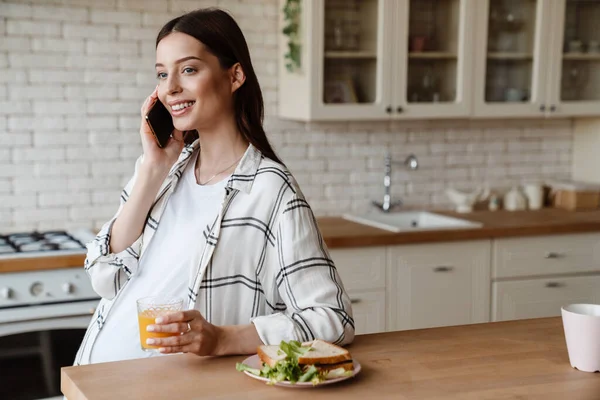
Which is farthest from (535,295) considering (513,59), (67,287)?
(67,287)

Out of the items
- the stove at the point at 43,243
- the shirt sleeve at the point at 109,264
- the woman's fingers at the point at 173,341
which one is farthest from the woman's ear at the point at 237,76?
the stove at the point at 43,243

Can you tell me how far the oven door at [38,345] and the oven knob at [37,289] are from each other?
57 mm

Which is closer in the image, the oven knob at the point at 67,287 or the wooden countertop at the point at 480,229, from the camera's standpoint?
the oven knob at the point at 67,287

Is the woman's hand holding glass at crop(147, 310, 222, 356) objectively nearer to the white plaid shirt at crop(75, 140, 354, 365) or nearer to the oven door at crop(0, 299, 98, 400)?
the white plaid shirt at crop(75, 140, 354, 365)

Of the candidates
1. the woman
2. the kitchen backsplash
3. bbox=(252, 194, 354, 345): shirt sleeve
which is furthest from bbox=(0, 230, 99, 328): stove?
bbox=(252, 194, 354, 345): shirt sleeve

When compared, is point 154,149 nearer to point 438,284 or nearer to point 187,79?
point 187,79

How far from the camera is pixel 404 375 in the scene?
171 centimetres

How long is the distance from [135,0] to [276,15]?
2.35 ft

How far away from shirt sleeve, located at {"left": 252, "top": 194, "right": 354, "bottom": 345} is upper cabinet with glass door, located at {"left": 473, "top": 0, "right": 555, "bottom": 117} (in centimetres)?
256

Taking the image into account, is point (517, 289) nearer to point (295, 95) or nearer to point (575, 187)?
point (575, 187)

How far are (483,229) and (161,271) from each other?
2.25 metres

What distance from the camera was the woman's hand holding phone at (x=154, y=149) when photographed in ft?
7.37

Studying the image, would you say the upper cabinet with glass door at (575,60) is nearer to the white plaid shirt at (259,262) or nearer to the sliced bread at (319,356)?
the white plaid shirt at (259,262)

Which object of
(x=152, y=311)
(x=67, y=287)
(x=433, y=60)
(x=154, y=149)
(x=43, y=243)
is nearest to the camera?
A: (x=152, y=311)
